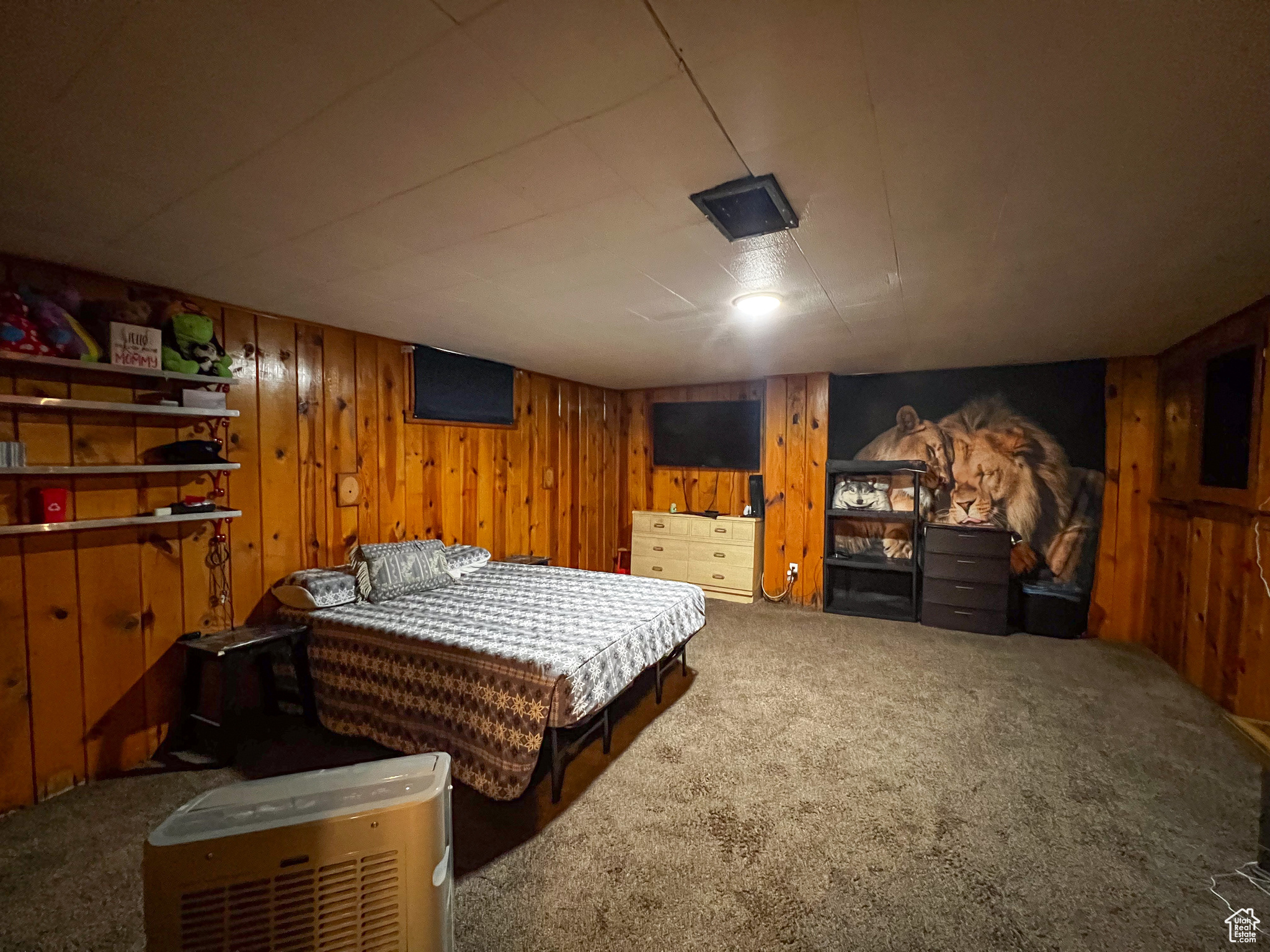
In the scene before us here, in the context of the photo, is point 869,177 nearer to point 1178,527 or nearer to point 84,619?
point 84,619

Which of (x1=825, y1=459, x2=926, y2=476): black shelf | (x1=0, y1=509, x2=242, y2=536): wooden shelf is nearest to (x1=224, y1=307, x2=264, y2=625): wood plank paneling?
(x1=0, y1=509, x2=242, y2=536): wooden shelf

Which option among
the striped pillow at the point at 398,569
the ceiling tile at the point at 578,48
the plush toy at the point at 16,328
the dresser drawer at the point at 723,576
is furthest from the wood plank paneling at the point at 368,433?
the dresser drawer at the point at 723,576

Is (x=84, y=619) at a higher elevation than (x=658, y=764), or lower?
higher

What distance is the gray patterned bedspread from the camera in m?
1.94

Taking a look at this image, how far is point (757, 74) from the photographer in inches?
40.3

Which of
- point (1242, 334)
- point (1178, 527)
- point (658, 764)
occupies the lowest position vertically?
point (658, 764)

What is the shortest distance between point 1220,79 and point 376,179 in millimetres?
2012

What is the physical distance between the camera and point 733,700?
9.42 ft

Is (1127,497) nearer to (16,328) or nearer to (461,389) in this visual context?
(461,389)

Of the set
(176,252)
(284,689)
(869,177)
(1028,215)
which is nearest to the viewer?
(869,177)

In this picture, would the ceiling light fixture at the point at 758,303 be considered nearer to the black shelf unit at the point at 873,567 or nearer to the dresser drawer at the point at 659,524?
the black shelf unit at the point at 873,567

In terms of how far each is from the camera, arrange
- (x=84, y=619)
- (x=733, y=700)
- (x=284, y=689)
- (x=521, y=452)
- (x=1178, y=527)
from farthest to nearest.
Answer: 1. (x=521, y=452)
2. (x=1178, y=527)
3. (x=733, y=700)
4. (x=284, y=689)
5. (x=84, y=619)

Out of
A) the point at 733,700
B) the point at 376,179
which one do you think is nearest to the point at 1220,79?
the point at 376,179

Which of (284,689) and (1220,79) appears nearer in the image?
(1220,79)
